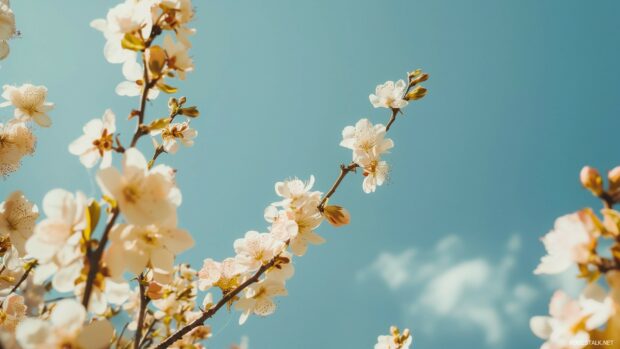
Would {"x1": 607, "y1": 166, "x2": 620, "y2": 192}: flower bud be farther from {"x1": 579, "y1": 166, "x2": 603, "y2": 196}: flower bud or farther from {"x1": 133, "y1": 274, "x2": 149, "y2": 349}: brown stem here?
{"x1": 133, "y1": 274, "x2": 149, "y2": 349}: brown stem

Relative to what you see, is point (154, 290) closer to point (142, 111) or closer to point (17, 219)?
point (17, 219)

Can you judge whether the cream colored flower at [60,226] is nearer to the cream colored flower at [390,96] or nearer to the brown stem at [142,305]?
the brown stem at [142,305]

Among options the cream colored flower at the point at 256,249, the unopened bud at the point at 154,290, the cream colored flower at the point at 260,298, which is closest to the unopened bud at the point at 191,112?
the cream colored flower at the point at 256,249

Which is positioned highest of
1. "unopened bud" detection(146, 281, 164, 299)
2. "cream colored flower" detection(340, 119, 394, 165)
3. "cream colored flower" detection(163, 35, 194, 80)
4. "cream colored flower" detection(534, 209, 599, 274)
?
"cream colored flower" detection(340, 119, 394, 165)

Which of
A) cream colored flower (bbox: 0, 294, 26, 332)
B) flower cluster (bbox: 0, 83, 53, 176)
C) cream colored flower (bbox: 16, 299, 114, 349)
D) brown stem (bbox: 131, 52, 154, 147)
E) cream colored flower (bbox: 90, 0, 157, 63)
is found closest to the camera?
cream colored flower (bbox: 16, 299, 114, 349)

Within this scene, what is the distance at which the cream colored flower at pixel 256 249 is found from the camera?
2.02m

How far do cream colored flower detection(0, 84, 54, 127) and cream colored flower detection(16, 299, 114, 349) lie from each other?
71.5 inches

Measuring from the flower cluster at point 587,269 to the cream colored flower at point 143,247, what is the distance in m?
1.07

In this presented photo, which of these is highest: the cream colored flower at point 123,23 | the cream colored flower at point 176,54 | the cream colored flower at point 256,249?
the cream colored flower at point 123,23

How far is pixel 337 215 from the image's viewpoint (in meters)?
2.15

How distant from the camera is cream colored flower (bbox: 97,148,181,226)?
105 cm

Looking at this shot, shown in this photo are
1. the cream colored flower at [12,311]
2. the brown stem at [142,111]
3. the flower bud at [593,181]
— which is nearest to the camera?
the flower bud at [593,181]

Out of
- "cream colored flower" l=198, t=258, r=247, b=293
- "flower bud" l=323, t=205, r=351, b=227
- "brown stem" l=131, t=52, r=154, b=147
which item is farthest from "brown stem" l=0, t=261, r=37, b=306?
"flower bud" l=323, t=205, r=351, b=227

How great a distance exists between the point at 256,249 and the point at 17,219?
1.15 m
